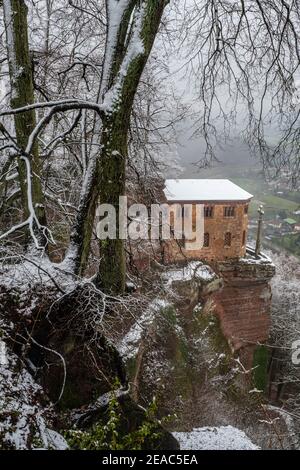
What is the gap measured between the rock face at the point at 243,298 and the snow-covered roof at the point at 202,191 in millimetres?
3631

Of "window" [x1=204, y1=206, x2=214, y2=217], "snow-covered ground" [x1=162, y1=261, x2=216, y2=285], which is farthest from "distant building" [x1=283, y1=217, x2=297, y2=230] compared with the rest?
"snow-covered ground" [x1=162, y1=261, x2=216, y2=285]

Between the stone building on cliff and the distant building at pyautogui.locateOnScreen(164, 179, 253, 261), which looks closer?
the stone building on cliff

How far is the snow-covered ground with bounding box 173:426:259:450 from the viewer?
7449mm

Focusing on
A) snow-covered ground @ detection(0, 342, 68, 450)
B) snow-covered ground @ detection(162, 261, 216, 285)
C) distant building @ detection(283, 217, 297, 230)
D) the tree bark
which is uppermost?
the tree bark

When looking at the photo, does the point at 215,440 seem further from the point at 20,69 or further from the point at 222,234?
the point at 222,234

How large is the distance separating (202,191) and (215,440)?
15.6m

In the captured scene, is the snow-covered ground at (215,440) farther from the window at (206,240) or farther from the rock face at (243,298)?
the window at (206,240)

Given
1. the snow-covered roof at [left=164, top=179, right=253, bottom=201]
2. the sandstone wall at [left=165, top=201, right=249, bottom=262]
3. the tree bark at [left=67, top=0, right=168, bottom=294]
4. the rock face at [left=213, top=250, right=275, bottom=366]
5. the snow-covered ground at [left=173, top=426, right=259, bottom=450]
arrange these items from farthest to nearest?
the sandstone wall at [left=165, top=201, right=249, bottom=262] → the rock face at [left=213, top=250, right=275, bottom=366] → the snow-covered roof at [left=164, top=179, right=253, bottom=201] → the snow-covered ground at [left=173, top=426, right=259, bottom=450] → the tree bark at [left=67, top=0, right=168, bottom=294]

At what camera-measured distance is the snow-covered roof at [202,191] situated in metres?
21.2

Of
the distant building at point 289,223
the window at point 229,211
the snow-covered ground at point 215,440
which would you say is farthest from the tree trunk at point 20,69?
the distant building at point 289,223

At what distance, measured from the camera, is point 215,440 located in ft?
27.2

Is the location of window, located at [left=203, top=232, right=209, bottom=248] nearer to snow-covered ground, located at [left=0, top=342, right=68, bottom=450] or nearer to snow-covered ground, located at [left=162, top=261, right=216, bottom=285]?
snow-covered ground, located at [left=162, top=261, right=216, bottom=285]

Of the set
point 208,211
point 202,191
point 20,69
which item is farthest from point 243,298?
point 20,69

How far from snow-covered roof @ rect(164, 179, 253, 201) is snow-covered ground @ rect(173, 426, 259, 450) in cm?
1328
